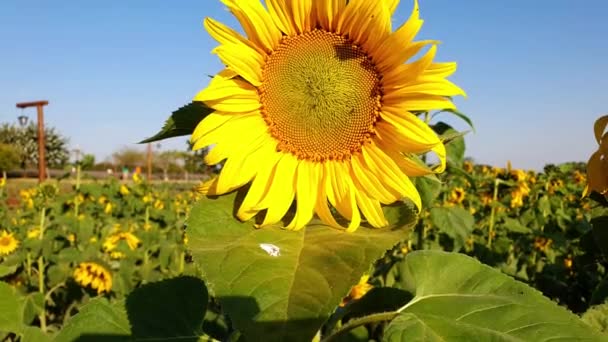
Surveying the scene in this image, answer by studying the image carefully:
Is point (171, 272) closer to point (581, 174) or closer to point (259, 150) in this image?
point (259, 150)

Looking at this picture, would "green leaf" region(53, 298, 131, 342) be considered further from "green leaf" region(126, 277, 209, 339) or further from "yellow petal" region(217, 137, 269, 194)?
"yellow petal" region(217, 137, 269, 194)

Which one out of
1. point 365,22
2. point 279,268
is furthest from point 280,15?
point 279,268

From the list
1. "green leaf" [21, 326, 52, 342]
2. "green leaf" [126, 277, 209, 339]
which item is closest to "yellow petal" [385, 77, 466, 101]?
"green leaf" [126, 277, 209, 339]

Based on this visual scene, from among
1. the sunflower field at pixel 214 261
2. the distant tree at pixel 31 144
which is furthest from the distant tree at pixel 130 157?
the sunflower field at pixel 214 261

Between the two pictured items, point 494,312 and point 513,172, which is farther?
point 513,172

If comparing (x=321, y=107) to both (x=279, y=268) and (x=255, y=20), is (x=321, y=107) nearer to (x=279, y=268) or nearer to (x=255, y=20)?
(x=255, y=20)

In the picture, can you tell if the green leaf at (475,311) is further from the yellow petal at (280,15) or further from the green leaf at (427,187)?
the yellow petal at (280,15)

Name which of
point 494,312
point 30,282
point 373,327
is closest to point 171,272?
point 30,282
